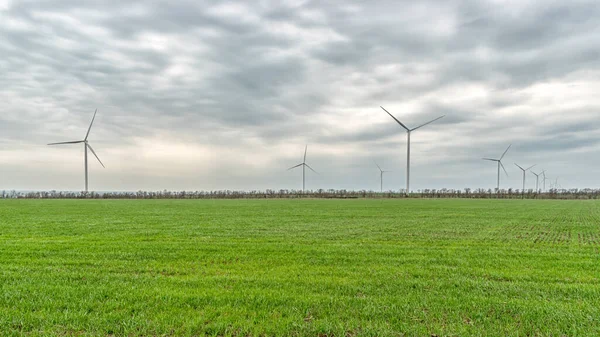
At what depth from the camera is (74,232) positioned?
17.3 meters

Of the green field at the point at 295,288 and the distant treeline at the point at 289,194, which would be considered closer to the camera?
the green field at the point at 295,288

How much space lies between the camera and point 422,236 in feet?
54.5

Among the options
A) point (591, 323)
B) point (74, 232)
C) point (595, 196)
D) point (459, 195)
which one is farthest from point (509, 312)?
point (595, 196)

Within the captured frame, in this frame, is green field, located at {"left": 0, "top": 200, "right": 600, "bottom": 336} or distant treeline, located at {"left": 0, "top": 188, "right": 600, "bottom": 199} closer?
green field, located at {"left": 0, "top": 200, "right": 600, "bottom": 336}

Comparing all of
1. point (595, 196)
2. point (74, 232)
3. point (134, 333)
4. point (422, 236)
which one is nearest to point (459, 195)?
point (595, 196)

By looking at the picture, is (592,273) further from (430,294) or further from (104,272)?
(104,272)

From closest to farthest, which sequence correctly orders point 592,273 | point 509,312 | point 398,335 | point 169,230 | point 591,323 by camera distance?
point 398,335, point 591,323, point 509,312, point 592,273, point 169,230

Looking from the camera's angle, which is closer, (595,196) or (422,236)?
(422,236)

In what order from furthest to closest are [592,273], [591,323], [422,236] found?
[422,236] < [592,273] < [591,323]

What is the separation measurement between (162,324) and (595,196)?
424ft

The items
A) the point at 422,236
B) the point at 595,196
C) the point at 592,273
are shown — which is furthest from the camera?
the point at 595,196

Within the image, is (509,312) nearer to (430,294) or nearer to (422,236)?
(430,294)

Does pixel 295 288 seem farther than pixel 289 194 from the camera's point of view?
No

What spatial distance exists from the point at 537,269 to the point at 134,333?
380 inches
